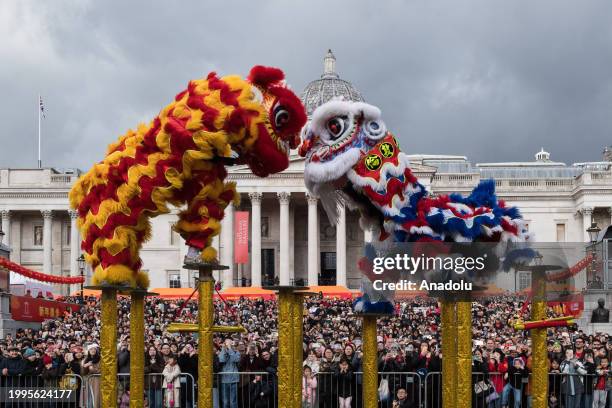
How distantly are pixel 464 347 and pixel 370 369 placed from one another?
1.39m

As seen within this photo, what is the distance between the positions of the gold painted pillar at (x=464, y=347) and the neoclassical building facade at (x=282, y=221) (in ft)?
187

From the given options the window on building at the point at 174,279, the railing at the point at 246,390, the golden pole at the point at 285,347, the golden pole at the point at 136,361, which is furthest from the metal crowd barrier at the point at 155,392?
the window on building at the point at 174,279

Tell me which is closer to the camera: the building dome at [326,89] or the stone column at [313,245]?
the stone column at [313,245]

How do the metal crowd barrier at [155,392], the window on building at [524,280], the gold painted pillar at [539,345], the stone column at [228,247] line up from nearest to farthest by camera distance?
1. the gold painted pillar at [539,345]
2. the window on building at [524,280]
3. the metal crowd barrier at [155,392]
4. the stone column at [228,247]

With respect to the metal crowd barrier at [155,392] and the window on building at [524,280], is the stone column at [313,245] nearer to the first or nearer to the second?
the metal crowd barrier at [155,392]

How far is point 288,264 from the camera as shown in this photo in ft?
219

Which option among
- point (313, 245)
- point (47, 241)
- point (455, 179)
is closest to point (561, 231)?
point (455, 179)

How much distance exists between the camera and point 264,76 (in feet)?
29.5

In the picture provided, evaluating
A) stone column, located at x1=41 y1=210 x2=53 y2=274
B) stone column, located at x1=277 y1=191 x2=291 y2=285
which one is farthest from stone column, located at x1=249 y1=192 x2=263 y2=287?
stone column, located at x1=41 y1=210 x2=53 y2=274

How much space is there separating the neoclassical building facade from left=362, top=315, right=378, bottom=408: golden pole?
184 feet

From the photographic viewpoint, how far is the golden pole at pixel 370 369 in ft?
30.5

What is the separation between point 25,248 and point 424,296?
221 ft

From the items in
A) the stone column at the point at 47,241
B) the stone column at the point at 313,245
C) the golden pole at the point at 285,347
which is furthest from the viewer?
the stone column at the point at 47,241

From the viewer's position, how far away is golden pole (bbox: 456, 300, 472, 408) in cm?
827
